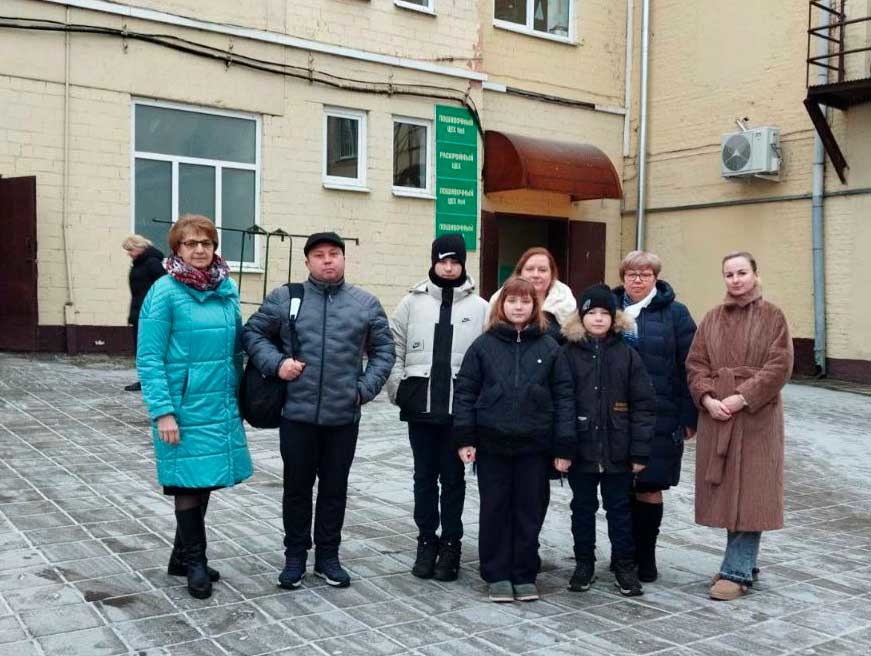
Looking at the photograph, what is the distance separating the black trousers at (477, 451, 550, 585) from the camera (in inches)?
185

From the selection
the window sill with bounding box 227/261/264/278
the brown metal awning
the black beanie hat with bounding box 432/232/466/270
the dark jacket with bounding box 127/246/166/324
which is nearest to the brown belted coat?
the black beanie hat with bounding box 432/232/466/270

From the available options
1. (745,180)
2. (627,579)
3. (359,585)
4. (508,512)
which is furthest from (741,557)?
(745,180)

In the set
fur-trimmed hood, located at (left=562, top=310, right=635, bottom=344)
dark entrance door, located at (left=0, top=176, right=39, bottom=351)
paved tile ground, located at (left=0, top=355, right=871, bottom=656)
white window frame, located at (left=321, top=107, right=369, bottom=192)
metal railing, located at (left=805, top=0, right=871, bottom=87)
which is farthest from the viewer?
white window frame, located at (left=321, top=107, right=369, bottom=192)

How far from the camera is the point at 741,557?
486 cm

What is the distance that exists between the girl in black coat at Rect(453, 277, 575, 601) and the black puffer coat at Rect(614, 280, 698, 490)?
0.56 meters

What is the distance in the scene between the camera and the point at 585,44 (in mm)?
17078

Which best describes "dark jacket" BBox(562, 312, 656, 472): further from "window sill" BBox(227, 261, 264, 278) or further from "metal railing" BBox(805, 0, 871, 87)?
"metal railing" BBox(805, 0, 871, 87)

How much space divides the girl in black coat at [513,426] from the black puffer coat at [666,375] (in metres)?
0.56

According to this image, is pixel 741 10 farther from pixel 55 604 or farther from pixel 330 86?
pixel 55 604

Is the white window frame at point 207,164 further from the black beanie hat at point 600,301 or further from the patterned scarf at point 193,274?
the black beanie hat at point 600,301

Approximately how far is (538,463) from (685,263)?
13040 millimetres

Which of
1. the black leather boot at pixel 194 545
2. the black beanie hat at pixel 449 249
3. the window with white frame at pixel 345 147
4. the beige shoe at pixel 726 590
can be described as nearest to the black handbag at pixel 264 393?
the black leather boot at pixel 194 545

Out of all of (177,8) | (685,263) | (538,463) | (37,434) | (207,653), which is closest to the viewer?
(207,653)

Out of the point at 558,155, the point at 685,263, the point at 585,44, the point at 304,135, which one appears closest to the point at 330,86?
the point at 304,135
